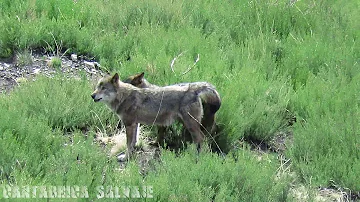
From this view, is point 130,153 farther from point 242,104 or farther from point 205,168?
point 242,104

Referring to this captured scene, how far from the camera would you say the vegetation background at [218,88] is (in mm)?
7309

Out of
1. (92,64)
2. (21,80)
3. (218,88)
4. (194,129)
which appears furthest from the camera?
(92,64)

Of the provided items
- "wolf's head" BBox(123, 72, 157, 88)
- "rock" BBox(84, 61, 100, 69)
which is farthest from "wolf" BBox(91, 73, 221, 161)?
"rock" BBox(84, 61, 100, 69)

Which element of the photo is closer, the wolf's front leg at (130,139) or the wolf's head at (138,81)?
the wolf's front leg at (130,139)

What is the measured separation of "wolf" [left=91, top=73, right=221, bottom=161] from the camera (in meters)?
8.24

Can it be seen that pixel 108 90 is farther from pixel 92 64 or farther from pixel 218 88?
pixel 92 64

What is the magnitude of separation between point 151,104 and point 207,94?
66cm

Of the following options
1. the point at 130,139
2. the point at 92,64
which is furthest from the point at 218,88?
the point at 92,64

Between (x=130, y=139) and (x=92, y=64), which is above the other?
(x=130, y=139)

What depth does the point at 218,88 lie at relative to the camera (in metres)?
9.53

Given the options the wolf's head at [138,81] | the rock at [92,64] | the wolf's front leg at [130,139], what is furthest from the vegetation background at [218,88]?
the wolf's head at [138,81]

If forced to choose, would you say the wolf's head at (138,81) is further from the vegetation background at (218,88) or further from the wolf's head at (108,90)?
Result: the vegetation background at (218,88)

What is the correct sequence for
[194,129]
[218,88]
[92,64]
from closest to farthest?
[194,129] < [218,88] < [92,64]

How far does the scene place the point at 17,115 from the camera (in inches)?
320
